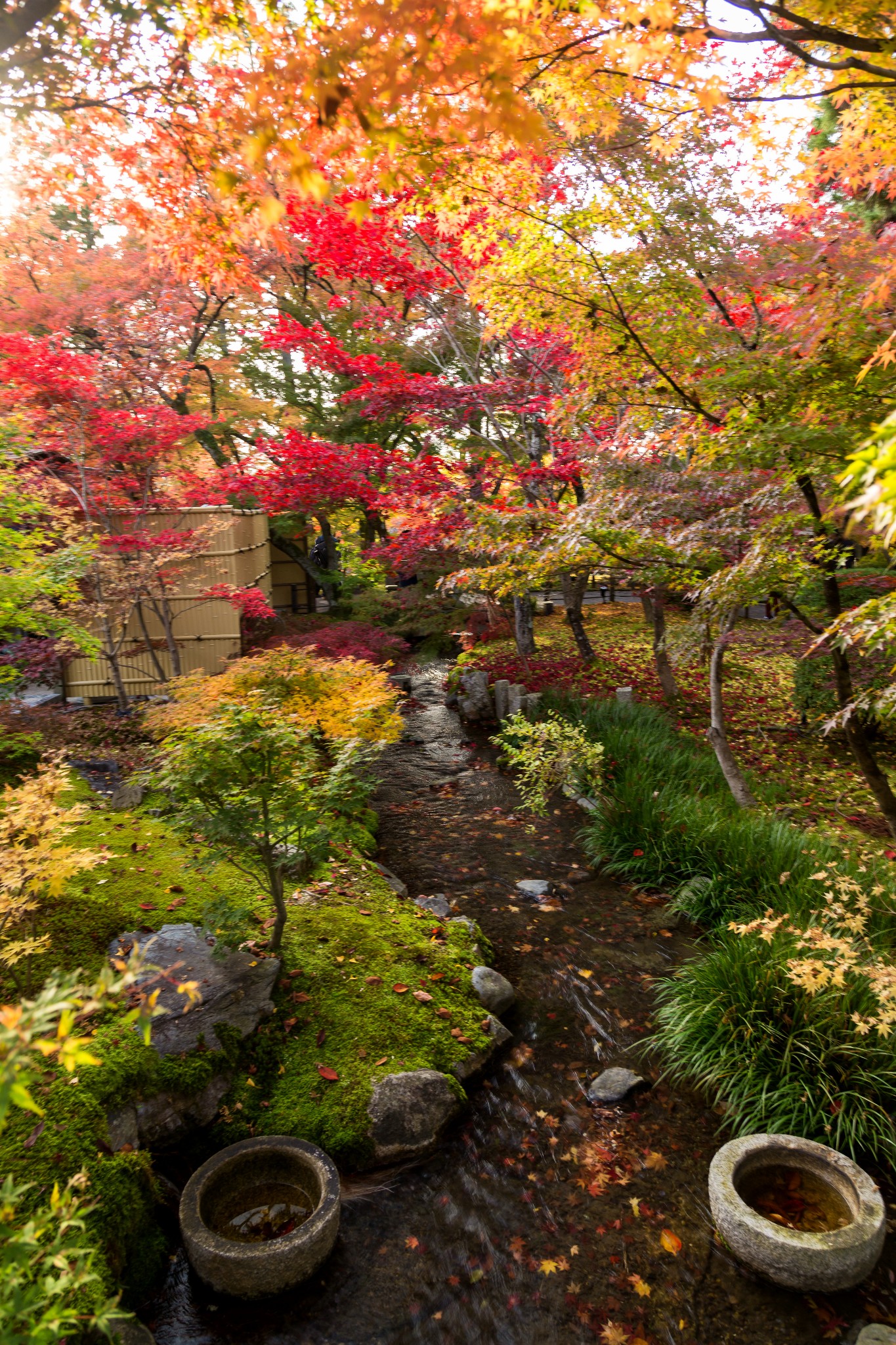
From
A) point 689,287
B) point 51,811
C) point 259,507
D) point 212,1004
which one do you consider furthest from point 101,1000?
point 259,507

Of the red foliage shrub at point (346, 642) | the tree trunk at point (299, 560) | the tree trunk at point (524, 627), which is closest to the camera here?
the red foliage shrub at point (346, 642)

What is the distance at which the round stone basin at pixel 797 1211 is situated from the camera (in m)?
2.72

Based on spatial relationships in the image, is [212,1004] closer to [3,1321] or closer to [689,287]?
[3,1321]

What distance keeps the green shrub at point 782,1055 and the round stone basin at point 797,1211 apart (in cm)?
23

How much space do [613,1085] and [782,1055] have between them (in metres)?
0.91

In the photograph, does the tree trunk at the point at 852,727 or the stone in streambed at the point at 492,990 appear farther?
the tree trunk at the point at 852,727

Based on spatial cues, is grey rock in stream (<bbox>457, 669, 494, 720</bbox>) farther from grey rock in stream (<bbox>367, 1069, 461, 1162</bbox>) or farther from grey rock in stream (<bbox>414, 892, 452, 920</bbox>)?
grey rock in stream (<bbox>367, 1069, 461, 1162</bbox>)

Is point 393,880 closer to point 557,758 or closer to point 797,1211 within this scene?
point 557,758

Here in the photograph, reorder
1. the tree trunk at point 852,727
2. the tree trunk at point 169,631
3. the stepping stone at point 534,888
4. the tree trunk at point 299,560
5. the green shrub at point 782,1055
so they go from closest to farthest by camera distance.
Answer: the green shrub at point 782,1055
the tree trunk at point 852,727
the stepping stone at point 534,888
the tree trunk at point 169,631
the tree trunk at point 299,560

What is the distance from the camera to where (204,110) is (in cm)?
460

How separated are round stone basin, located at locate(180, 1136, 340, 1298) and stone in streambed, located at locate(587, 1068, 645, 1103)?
60.9 inches

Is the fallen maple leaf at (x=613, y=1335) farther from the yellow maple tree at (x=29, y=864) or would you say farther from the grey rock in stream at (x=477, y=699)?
the grey rock in stream at (x=477, y=699)

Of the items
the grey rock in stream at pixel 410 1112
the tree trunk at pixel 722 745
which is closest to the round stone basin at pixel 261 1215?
the grey rock in stream at pixel 410 1112

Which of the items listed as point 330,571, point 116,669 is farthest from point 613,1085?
point 330,571
